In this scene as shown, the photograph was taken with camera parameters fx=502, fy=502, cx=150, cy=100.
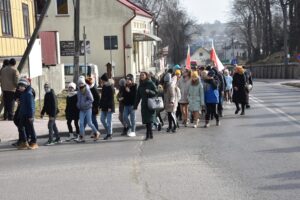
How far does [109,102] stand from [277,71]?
54.6 m

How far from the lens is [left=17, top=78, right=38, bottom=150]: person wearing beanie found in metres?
11.0

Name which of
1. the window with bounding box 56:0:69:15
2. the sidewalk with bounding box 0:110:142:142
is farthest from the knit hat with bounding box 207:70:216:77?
the window with bounding box 56:0:69:15

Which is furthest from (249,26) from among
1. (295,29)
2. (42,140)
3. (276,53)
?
(42,140)

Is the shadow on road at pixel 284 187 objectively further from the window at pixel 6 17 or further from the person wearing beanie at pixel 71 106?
the window at pixel 6 17

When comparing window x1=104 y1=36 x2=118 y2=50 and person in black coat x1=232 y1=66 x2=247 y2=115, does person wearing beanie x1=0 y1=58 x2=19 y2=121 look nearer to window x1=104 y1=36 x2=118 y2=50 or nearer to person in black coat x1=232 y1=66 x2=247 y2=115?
person in black coat x1=232 y1=66 x2=247 y2=115

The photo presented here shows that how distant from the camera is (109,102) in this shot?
12273 mm

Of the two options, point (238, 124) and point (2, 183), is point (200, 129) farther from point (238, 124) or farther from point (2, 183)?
point (2, 183)

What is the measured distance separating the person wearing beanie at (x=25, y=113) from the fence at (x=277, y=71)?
161 feet

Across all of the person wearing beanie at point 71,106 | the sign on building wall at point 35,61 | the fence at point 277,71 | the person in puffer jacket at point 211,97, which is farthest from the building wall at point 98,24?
the person wearing beanie at point 71,106

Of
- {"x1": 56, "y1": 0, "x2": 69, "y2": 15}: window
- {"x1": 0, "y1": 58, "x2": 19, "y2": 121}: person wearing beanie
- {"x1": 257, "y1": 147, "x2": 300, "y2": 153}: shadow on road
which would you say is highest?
{"x1": 56, "y1": 0, "x2": 69, "y2": 15}: window

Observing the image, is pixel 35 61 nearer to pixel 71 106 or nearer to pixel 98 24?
pixel 71 106

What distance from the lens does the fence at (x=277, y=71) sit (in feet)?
189

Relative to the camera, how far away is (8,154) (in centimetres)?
1073

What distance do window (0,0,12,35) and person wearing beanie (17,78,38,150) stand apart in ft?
33.2
